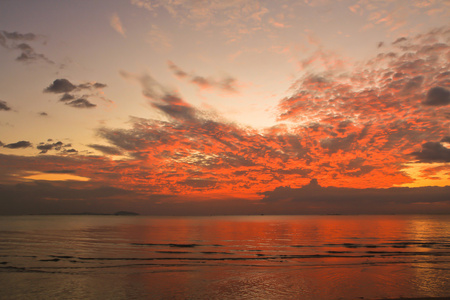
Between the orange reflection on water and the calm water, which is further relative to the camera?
the orange reflection on water

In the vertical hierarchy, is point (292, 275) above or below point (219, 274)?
above

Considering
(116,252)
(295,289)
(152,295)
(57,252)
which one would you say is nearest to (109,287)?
(152,295)

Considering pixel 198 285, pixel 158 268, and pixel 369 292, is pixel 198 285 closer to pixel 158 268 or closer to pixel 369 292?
pixel 158 268

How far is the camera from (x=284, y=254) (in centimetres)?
4175

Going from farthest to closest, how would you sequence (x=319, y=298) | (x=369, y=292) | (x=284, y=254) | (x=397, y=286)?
(x=284, y=254), (x=397, y=286), (x=369, y=292), (x=319, y=298)

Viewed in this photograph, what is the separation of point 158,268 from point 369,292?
66.3 feet

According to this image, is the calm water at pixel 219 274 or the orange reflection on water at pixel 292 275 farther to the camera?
the orange reflection on water at pixel 292 275

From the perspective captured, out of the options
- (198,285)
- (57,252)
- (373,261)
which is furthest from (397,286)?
(57,252)

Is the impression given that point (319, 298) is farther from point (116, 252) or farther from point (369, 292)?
point (116, 252)

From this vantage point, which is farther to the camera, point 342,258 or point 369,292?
point 342,258

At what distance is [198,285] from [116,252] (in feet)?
72.1

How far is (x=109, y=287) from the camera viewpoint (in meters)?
24.4

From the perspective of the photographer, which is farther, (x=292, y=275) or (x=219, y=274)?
(x=219, y=274)

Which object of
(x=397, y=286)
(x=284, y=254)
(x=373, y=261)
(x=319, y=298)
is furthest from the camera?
(x=284, y=254)
